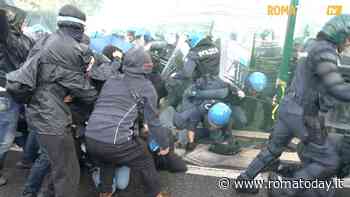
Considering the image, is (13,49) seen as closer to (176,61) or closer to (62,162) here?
(62,162)

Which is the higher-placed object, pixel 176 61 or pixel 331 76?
pixel 331 76

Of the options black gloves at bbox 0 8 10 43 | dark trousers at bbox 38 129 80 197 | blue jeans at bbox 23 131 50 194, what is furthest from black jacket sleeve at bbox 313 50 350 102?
black gloves at bbox 0 8 10 43

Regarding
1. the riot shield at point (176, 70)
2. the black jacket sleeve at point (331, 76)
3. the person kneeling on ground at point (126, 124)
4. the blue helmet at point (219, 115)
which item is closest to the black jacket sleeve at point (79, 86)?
the person kneeling on ground at point (126, 124)

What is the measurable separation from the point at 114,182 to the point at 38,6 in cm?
473

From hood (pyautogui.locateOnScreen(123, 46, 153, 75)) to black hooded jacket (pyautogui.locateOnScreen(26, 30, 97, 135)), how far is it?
40cm

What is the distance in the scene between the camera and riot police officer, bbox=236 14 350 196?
3500 millimetres

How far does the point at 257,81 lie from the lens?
5.80m

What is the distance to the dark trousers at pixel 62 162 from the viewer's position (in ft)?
11.8

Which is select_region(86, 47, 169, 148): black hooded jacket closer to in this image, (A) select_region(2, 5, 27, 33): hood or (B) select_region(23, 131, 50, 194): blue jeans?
(B) select_region(23, 131, 50, 194): blue jeans

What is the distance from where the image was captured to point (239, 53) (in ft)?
19.5

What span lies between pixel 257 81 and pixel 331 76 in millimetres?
2326

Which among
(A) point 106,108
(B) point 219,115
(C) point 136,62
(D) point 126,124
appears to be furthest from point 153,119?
(B) point 219,115

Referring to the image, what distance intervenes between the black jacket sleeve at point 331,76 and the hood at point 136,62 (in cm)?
151

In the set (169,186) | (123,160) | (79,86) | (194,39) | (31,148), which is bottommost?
(169,186)
